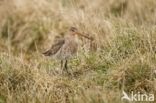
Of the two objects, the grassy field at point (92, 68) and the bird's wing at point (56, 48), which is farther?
the bird's wing at point (56, 48)

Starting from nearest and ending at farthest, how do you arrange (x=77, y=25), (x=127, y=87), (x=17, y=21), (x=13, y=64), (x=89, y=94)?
1. (x=89, y=94)
2. (x=127, y=87)
3. (x=13, y=64)
4. (x=77, y=25)
5. (x=17, y=21)

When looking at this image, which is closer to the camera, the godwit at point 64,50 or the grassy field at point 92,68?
the grassy field at point 92,68

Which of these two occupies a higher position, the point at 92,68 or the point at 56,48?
the point at 56,48

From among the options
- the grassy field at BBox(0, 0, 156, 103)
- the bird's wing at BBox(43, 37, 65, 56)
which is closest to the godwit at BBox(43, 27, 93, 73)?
the bird's wing at BBox(43, 37, 65, 56)

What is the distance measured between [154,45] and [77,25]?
2.19 meters

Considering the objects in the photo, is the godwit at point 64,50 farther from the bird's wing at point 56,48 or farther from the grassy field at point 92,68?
the grassy field at point 92,68

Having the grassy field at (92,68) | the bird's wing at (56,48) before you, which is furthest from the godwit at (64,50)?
the grassy field at (92,68)

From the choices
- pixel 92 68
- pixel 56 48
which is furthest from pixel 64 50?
pixel 92 68

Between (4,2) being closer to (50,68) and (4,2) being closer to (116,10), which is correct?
(116,10)

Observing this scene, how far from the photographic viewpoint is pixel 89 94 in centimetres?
741

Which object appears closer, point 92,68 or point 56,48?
point 92,68

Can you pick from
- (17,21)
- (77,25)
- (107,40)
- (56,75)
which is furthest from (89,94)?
(17,21)

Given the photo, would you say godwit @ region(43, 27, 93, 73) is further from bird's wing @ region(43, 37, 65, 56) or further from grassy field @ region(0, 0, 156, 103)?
grassy field @ region(0, 0, 156, 103)

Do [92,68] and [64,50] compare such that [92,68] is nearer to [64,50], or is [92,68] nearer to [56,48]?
[64,50]
